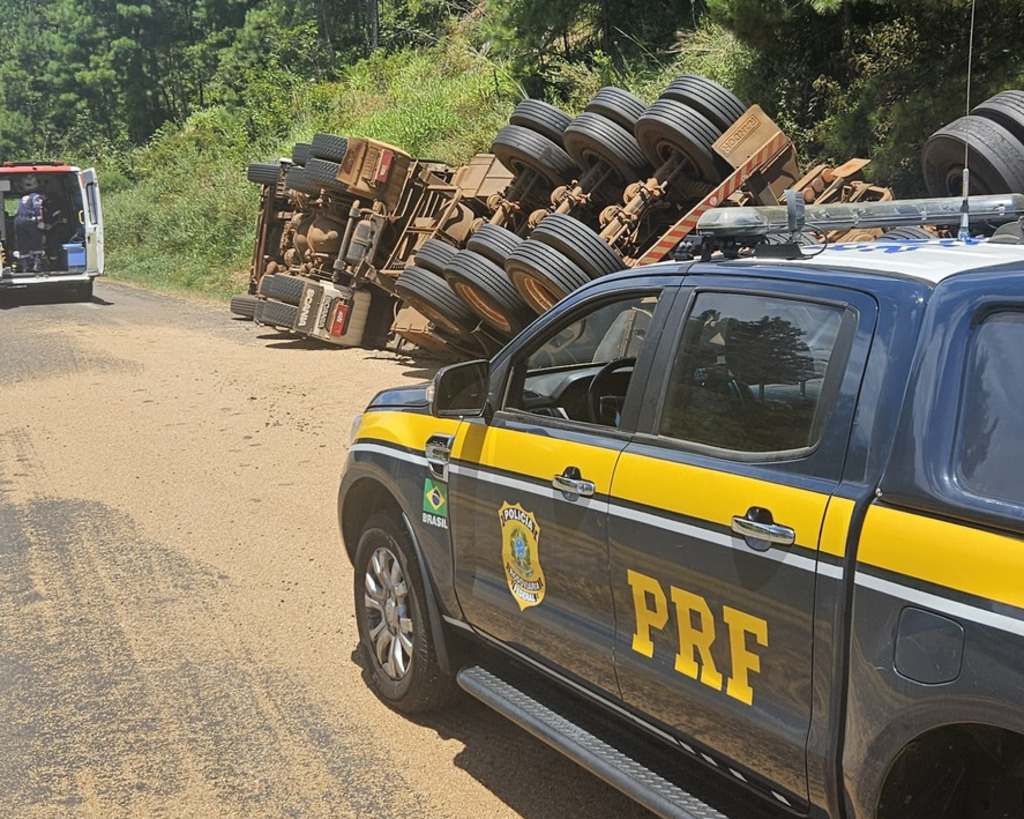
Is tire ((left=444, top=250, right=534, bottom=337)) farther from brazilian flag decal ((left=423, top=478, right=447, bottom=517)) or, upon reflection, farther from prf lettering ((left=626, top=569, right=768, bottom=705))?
prf lettering ((left=626, top=569, right=768, bottom=705))

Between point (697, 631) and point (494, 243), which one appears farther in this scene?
point (494, 243)

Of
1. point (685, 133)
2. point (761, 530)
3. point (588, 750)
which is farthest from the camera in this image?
point (685, 133)

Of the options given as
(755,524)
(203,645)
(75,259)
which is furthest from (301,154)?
(755,524)

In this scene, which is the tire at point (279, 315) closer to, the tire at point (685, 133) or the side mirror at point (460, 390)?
the tire at point (685, 133)

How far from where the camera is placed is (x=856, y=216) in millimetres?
3645

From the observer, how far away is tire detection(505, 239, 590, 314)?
980 centimetres

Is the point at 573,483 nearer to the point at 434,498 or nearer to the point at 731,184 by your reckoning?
the point at 434,498

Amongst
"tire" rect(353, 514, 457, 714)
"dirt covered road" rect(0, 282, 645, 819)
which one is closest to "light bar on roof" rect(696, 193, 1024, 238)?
"tire" rect(353, 514, 457, 714)

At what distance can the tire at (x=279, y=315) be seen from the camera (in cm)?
1570

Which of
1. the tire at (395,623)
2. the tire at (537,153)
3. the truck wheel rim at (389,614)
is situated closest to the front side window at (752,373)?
the tire at (395,623)

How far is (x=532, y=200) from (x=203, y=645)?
8.02m

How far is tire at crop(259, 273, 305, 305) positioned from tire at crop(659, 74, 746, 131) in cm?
709

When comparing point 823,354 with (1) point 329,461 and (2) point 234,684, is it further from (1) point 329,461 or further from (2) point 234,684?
(1) point 329,461

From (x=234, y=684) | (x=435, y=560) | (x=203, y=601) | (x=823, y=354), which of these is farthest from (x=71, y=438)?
(x=823, y=354)
